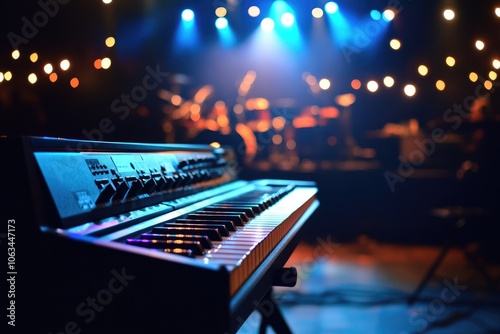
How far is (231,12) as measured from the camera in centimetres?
461

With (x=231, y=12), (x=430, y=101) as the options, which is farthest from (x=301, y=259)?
(x=430, y=101)

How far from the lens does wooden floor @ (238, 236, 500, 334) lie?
346cm

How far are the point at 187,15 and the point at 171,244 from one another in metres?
3.42

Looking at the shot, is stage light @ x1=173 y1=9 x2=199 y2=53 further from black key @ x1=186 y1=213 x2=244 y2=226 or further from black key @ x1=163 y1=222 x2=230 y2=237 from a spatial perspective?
black key @ x1=163 y1=222 x2=230 y2=237

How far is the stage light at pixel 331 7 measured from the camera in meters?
4.75

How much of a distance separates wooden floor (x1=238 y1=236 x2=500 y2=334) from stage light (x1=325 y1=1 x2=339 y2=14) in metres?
2.97

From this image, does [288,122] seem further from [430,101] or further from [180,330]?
[180,330]

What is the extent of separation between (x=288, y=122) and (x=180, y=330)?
32.0ft

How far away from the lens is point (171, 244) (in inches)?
38.6

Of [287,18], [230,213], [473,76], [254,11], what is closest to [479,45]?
[473,76]

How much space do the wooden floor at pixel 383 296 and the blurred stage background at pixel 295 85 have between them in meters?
1.13

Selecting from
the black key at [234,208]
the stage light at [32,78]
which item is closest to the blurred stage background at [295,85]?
the stage light at [32,78]

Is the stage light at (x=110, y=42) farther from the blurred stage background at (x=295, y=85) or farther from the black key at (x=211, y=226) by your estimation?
the black key at (x=211, y=226)

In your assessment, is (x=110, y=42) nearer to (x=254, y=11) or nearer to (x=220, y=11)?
(x=220, y=11)
